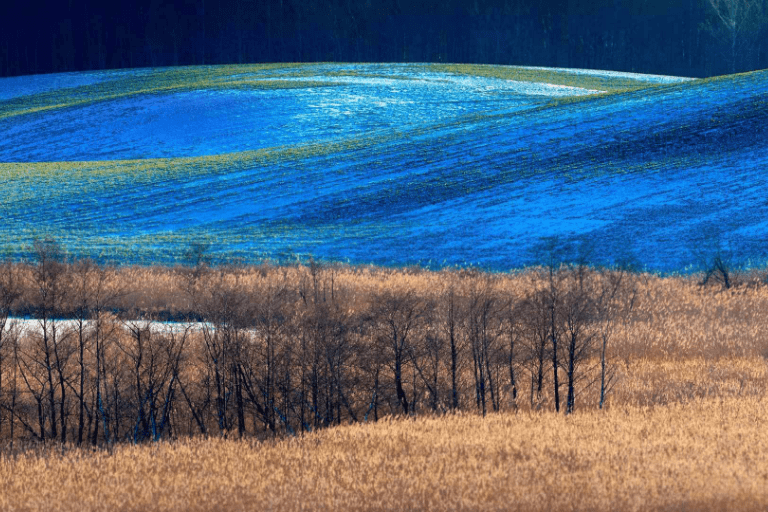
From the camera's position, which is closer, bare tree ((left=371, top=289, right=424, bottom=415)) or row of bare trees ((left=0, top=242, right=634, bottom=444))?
row of bare trees ((left=0, top=242, right=634, bottom=444))

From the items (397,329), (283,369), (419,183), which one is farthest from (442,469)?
Result: (419,183)

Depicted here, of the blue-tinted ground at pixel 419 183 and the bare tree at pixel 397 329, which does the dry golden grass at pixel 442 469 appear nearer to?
the bare tree at pixel 397 329

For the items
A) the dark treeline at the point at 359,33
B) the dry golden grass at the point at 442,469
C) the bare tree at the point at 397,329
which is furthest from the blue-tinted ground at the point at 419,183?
the dark treeline at the point at 359,33

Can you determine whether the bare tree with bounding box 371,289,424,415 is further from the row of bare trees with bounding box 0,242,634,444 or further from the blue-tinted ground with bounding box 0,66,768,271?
the blue-tinted ground with bounding box 0,66,768,271

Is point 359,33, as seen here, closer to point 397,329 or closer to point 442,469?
point 397,329

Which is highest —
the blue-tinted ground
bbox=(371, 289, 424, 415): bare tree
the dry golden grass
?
the blue-tinted ground

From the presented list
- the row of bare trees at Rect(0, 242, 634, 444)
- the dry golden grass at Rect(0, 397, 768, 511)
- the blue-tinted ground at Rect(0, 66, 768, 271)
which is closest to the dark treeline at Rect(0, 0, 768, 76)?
the blue-tinted ground at Rect(0, 66, 768, 271)

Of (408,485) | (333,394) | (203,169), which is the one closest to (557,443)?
(408,485)

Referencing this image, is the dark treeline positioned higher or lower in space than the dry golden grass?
higher
